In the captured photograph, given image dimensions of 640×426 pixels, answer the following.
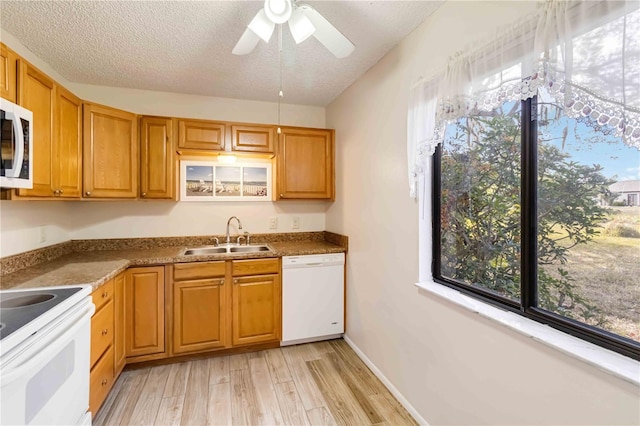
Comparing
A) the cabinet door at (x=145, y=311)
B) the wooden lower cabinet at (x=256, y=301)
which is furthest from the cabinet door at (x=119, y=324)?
the wooden lower cabinet at (x=256, y=301)

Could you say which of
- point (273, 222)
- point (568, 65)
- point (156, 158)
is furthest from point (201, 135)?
point (568, 65)

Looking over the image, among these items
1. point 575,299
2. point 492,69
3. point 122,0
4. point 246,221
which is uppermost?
point 122,0

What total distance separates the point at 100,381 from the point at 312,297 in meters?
1.66

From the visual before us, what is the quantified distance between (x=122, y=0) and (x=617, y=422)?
282cm

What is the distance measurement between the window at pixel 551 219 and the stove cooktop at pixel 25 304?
203cm

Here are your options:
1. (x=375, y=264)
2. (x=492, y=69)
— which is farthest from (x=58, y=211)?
(x=492, y=69)

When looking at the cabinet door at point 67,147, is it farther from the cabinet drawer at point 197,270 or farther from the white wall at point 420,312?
the white wall at point 420,312

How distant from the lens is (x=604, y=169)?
104 centimetres

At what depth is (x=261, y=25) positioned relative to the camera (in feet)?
4.75

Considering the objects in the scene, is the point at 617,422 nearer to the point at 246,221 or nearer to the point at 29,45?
the point at 246,221

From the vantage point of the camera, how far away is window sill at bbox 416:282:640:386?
900 mm

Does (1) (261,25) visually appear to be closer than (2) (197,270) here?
Yes

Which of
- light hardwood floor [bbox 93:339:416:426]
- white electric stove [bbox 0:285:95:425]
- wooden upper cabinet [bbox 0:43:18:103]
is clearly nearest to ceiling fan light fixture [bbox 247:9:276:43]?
wooden upper cabinet [bbox 0:43:18:103]

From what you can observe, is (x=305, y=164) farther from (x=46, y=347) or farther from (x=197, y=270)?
(x=46, y=347)
